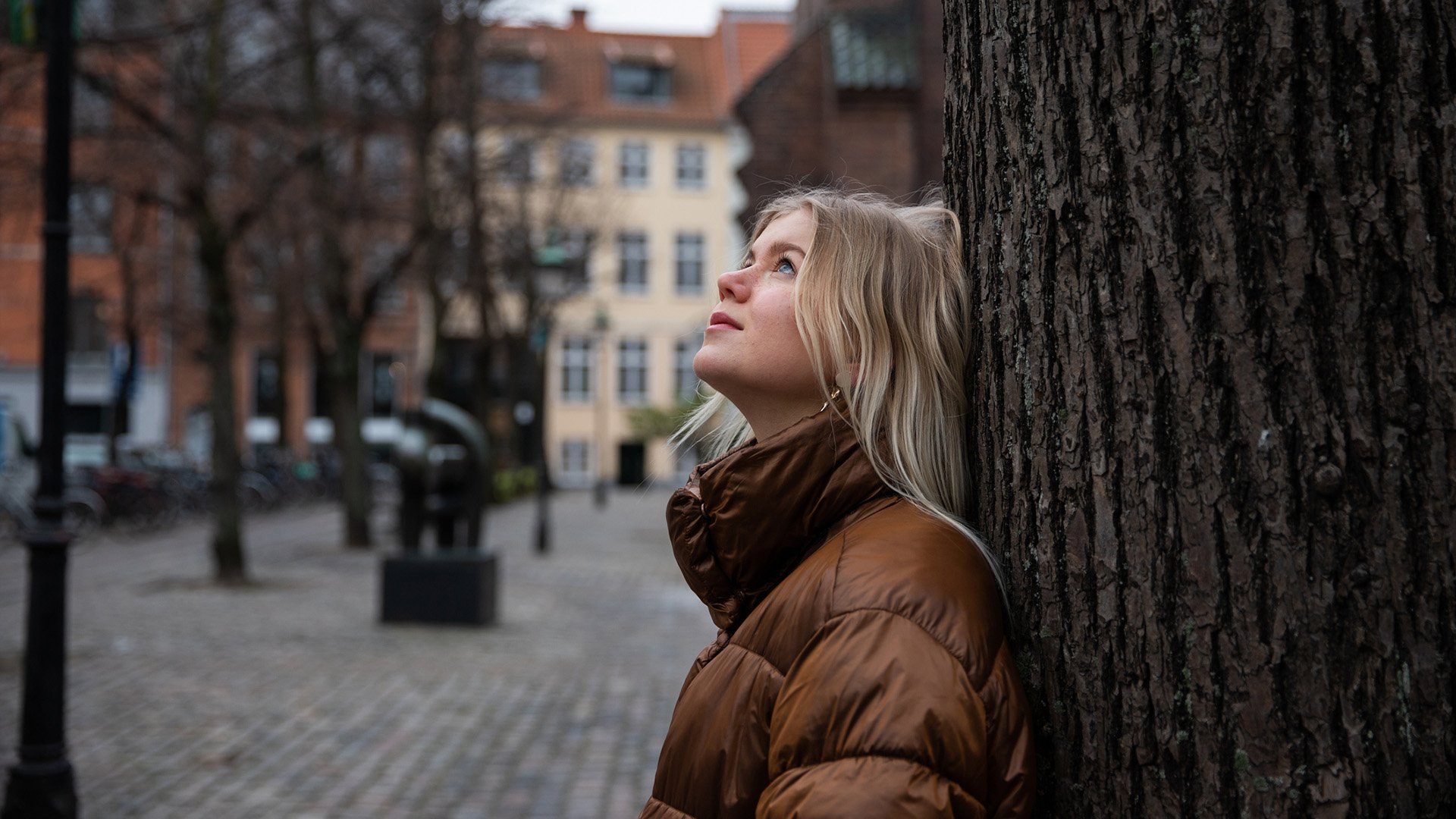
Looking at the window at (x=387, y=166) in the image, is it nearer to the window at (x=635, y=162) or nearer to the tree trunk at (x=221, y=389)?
the tree trunk at (x=221, y=389)

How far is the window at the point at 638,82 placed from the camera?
188 feet

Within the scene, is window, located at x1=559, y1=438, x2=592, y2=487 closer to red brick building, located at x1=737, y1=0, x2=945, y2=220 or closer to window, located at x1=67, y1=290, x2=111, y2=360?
window, located at x1=67, y1=290, x2=111, y2=360

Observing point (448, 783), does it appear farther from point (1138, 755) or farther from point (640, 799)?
point (1138, 755)

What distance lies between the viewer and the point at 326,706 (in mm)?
8047

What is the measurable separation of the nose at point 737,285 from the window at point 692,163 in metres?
55.3

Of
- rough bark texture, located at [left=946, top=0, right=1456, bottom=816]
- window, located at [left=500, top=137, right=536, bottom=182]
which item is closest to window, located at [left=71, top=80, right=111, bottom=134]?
window, located at [left=500, top=137, right=536, bottom=182]

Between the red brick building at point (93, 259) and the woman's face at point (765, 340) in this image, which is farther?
the red brick building at point (93, 259)

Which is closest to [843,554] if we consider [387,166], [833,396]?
[833,396]

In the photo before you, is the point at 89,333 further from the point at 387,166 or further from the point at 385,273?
the point at 385,273

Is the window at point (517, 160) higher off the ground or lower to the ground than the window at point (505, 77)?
lower

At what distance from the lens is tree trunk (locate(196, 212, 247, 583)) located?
13.9 meters

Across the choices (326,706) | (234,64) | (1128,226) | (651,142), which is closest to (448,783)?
(326,706)

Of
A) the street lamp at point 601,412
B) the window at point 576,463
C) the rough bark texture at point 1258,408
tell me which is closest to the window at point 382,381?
the window at point 576,463

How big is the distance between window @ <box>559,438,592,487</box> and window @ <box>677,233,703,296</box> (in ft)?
25.2
